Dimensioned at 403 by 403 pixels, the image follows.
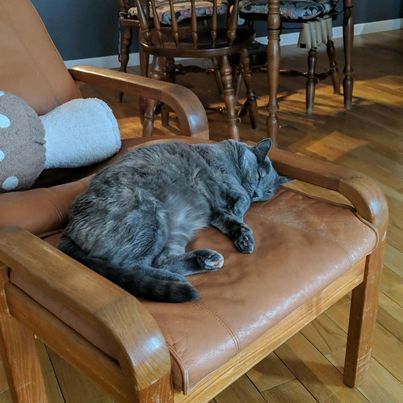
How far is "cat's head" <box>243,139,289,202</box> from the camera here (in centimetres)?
129

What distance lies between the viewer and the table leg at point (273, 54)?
2.33 metres

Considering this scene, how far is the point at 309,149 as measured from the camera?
2.66 metres

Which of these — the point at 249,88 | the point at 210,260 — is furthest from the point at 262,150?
the point at 249,88

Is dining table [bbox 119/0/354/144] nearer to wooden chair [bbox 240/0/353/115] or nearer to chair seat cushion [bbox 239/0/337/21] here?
wooden chair [bbox 240/0/353/115]

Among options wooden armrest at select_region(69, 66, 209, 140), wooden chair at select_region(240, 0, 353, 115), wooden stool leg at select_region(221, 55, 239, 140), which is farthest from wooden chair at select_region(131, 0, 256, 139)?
wooden armrest at select_region(69, 66, 209, 140)

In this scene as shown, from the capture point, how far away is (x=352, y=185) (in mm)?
1148

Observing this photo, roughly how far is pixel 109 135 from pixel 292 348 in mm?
776

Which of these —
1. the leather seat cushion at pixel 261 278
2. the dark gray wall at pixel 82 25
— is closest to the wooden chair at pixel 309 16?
the dark gray wall at pixel 82 25

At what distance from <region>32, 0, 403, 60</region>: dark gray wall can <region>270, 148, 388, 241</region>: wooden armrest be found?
2939mm

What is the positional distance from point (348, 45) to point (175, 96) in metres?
1.80

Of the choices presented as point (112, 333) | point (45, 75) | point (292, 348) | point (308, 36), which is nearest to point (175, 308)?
point (112, 333)

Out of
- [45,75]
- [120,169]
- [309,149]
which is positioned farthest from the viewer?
[309,149]

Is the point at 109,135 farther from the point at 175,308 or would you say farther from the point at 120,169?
the point at 175,308

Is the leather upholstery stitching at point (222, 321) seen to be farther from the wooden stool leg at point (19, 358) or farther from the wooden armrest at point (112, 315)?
the wooden stool leg at point (19, 358)
